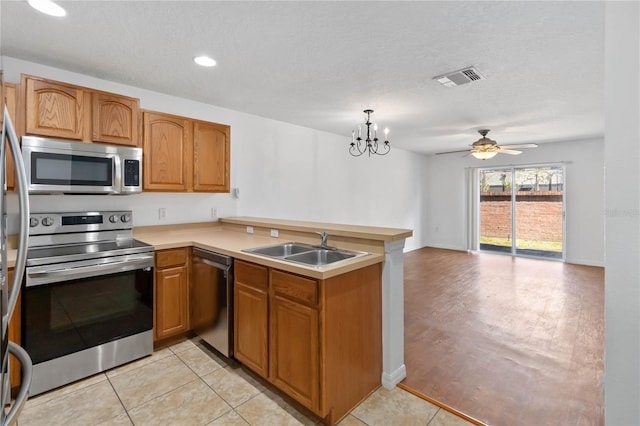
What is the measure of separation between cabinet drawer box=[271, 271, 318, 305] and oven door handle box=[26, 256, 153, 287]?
3.71 feet

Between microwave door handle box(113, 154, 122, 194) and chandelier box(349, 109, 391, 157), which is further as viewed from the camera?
chandelier box(349, 109, 391, 157)

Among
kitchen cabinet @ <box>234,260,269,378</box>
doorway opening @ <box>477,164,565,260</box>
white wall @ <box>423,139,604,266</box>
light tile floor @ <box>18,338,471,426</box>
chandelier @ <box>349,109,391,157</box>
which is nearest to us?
light tile floor @ <box>18,338,471,426</box>

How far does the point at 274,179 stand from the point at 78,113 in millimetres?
2245

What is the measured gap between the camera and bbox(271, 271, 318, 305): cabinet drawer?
5.76 feet

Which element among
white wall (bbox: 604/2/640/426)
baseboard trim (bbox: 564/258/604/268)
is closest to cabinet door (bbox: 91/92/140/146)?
white wall (bbox: 604/2/640/426)

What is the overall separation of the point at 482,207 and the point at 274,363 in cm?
649

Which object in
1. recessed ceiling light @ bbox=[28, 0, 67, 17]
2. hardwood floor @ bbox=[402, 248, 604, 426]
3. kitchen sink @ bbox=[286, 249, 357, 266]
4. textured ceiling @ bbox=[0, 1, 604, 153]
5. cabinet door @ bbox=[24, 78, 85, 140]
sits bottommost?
hardwood floor @ bbox=[402, 248, 604, 426]

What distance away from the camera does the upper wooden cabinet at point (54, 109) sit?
7.06ft

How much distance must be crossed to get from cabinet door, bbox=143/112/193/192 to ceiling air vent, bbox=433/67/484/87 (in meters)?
2.37

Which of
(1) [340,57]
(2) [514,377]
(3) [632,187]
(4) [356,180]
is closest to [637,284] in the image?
(3) [632,187]

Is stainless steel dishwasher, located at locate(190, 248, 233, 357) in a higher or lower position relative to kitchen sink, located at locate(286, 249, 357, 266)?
lower

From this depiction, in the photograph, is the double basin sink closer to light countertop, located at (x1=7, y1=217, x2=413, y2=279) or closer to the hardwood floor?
light countertop, located at (x1=7, y1=217, x2=413, y2=279)

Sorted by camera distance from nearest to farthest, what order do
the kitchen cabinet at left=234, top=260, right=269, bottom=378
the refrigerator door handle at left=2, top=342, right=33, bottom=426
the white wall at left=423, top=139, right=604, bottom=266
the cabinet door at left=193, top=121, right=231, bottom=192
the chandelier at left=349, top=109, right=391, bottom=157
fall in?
the refrigerator door handle at left=2, top=342, right=33, bottom=426
the kitchen cabinet at left=234, top=260, right=269, bottom=378
the cabinet door at left=193, top=121, right=231, bottom=192
the chandelier at left=349, top=109, right=391, bottom=157
the white wall at left=423, top=139, right=604, bottom=266

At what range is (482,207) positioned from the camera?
7.05 metres
